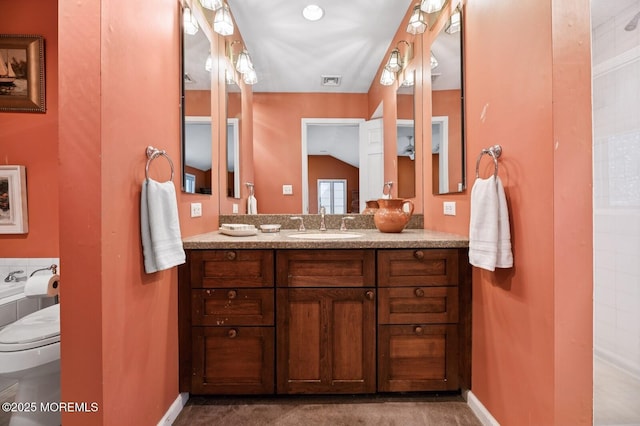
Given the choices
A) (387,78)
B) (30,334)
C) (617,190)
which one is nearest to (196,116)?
(30,334)

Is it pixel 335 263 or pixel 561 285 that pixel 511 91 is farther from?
pixel 335 263

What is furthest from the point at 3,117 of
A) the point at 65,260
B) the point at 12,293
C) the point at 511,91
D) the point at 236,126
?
the point at 511,91

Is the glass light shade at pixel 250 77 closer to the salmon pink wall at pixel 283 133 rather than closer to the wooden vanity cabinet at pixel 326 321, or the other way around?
the salmon pink wall at pixel 283 133

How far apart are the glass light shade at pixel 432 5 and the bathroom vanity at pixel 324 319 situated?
1460mm

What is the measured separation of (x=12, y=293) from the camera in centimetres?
184

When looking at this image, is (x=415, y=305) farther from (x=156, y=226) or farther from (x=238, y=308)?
(x=156, y=226)

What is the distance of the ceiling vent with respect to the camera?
2291mm

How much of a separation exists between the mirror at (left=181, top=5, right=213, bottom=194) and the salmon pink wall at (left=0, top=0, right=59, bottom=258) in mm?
1034

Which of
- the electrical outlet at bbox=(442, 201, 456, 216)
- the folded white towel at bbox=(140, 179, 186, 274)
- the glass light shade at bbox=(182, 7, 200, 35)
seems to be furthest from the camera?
the electrical outlet at bbox=(442, 201, 456, 216)

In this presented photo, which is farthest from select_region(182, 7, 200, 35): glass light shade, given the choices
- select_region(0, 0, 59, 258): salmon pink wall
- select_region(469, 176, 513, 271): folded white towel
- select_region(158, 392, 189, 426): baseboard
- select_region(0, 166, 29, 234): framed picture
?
select_region(158, 392, 189, 426): baseboard

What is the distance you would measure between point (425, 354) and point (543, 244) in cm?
84

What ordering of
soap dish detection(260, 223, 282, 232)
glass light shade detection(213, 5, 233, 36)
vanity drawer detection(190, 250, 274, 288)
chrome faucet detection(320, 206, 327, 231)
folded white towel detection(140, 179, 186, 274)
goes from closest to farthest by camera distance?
folded white towel detection(140, 179, 186, 274) → vanity drawer detection(190, 250, 274, 288) → glass light shade detection(213, 5, 233, 36) → soap dish detection(260, 223, 282, 232) → chrome faucet detection(320, 206, 327, 231)

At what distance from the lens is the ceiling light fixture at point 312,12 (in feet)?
6.82

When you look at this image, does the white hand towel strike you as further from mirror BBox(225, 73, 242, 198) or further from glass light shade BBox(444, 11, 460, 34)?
glass light shade BBox(444, 11, 460, 34)
